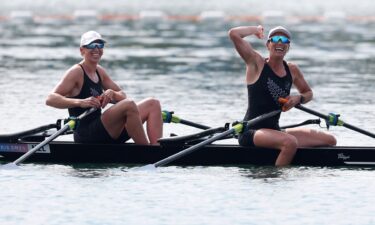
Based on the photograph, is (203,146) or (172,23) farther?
(172,23)

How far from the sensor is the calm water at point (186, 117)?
1252 centimetres

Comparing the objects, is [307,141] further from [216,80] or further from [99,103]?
[216,80]

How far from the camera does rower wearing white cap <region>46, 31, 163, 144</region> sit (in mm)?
14797

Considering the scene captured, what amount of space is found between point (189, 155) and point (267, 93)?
3.77ft

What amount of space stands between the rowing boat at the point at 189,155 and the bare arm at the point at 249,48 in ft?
2.81

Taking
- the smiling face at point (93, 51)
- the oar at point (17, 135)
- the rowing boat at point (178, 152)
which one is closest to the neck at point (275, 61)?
the rowing boat at point (178, 152)

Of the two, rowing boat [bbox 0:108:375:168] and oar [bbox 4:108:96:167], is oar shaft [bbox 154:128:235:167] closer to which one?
rowing boat [bbox 0:108:375:168]

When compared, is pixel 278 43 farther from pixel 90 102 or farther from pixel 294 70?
pixel 90 102

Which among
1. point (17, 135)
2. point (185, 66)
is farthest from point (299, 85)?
point (185, 66)

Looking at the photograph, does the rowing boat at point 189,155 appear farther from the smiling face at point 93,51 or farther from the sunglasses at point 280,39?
the sunglasses at point 280,39

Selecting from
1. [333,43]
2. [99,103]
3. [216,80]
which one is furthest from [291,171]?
[333,43]

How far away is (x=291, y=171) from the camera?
14.6 m

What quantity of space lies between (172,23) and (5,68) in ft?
72.0

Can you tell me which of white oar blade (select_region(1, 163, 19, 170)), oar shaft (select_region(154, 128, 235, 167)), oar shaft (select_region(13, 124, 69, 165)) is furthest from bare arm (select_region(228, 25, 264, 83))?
white oar blade (select_region(1, 163, 19, 170))
